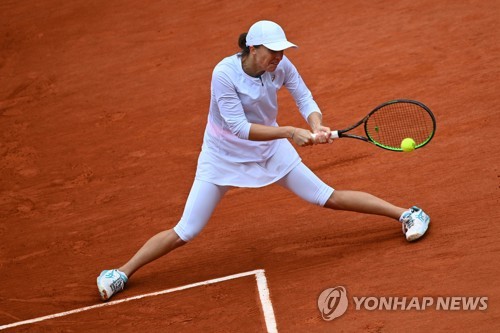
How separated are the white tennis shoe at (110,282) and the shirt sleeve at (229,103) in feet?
5.56

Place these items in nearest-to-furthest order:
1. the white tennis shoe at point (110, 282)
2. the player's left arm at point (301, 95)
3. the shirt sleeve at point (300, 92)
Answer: the player's left arm at point (301, 95), the shirt sleeve at point (300, 92), the white tennis shoe at point (110, 282)

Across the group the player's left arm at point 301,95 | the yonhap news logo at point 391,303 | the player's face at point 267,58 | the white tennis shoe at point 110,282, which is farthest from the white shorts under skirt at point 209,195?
the player's face at point 267,58

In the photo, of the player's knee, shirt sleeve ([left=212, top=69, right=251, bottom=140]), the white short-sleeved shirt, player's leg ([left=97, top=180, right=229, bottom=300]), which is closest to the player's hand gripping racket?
the white short-sleeved shirt

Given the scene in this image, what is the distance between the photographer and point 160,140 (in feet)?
32.4

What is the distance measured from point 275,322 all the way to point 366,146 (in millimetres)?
2856

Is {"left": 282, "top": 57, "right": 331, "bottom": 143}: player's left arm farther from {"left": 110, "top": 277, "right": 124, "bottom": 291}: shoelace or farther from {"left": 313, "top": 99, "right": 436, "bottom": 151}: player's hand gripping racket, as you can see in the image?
{"left": 110, "top": 277, "right": 124, "bottom": 291}: shoelace

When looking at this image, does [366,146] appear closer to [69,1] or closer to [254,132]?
[254,132]

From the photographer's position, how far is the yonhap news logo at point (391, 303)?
632cm

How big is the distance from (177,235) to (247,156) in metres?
0.86

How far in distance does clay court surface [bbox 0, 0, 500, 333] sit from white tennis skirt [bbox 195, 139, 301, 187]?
2.75 feet

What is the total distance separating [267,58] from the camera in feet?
21.0

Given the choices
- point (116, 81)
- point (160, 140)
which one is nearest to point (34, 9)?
point (116, 81)

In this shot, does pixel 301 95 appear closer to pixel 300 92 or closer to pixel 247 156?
pixel 300 92

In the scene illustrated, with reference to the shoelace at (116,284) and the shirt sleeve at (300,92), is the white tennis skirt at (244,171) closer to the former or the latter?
the shirt sleeve at (300,92)
